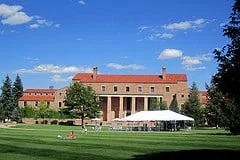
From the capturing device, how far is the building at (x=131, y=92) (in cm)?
12438

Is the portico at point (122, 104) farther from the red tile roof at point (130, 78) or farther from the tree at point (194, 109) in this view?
the tree at point (194, 109)

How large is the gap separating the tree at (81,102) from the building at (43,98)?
1090 inches

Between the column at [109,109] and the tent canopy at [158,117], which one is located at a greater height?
the column at [109,109]

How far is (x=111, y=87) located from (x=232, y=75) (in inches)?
4252

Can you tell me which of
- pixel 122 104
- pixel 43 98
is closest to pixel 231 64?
pixel 122 104

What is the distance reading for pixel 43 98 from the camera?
136750mm

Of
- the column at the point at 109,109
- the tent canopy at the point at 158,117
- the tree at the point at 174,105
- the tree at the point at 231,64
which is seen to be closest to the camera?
the tree at the point at 231,64

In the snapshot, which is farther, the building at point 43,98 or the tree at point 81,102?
the building at point 43,98

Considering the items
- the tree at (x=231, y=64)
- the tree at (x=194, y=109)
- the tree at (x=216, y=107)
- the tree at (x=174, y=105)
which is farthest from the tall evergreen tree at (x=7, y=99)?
the tree at (x=231, y=64)

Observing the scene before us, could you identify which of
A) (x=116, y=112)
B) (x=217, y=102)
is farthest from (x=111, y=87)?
(x=217, y=102)

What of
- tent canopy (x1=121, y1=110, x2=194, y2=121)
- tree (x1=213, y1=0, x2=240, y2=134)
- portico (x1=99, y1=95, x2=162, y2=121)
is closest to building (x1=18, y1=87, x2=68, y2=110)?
portico (x1=99, y1=95, x2=162, y2=121)

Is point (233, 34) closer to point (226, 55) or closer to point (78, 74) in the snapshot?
point (226, 55)

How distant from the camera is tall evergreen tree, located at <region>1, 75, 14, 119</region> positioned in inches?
4375

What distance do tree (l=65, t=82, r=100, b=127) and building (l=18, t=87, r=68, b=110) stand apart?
27687 mm
